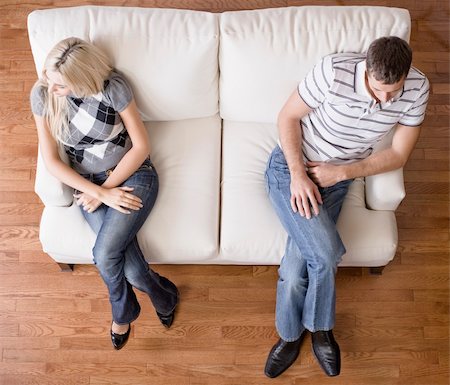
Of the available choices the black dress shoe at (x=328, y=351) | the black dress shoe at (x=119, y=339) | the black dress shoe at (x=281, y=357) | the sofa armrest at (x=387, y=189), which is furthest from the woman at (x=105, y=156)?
the sofa armrest at (x=387, y=189)

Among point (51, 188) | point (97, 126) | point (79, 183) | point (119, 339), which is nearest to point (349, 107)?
point (97, 126)

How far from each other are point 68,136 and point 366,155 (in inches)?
41.3

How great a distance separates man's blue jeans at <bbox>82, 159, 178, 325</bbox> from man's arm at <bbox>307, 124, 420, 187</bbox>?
60 cm

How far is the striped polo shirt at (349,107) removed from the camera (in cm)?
184

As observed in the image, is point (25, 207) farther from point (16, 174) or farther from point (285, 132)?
point (285, 132)

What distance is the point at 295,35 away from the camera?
6.61 ft

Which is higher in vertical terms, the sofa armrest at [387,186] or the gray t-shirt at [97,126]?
the gray t-shirt at [97,126]

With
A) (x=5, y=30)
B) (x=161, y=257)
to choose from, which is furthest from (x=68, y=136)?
(x=5, y=30)

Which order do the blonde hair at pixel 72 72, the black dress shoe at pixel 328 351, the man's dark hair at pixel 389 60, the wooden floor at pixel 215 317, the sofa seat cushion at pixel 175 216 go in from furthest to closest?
the wooden floor at pixel 215 317 → the black dress shoe at pixel 328 351 → the sofa seat cushion at pixel 175 216 → the blonde hair at pixel 72 72 → the man's dark hair at pixel 389 60

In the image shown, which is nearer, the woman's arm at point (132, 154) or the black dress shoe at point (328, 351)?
the woman's arm at point (132, 154)

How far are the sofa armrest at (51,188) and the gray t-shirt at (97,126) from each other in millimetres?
85

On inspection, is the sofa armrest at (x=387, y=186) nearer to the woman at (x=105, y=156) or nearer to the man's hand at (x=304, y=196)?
the man's hand at (x=304, y=196)

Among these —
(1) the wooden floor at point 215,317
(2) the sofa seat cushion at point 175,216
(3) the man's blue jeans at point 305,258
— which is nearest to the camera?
(3) the man's blue jeans at point 305,258

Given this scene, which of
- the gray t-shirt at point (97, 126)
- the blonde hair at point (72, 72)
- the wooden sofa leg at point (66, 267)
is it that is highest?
the blonde hair at point (72, 72)
